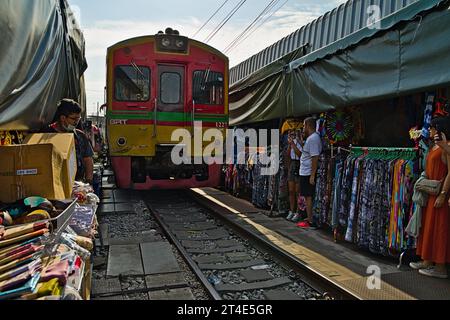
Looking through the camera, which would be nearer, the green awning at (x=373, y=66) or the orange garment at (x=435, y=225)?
the green awning at (x=373, y=66)

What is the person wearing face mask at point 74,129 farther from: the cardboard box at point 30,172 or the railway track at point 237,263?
the railway track at point 237,263

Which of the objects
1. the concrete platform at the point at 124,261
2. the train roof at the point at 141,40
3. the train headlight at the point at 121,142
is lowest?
the concrete platform at the point at 124,261

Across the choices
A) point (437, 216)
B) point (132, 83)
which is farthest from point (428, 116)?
point (132, 83)

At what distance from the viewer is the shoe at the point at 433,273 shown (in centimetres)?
374

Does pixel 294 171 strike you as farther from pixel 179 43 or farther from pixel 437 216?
pixel 179 43

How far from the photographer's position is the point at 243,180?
351 inches

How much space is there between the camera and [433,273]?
377cm

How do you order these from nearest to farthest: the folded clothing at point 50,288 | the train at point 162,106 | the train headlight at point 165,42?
the folded clothing at point 50,288
the train at point 162,106
the train headlight at point 165,42

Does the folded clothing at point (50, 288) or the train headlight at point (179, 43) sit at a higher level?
the train headlight at point (179, 43)

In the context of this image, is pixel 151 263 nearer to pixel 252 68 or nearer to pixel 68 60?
pixel 68 60

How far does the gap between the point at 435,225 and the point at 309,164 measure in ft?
7.76

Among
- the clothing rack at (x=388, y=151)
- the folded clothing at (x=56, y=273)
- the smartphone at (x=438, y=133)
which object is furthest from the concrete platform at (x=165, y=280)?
the smartphone at (x=438, y=133)

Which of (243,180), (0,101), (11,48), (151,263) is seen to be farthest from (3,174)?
(243,180)
